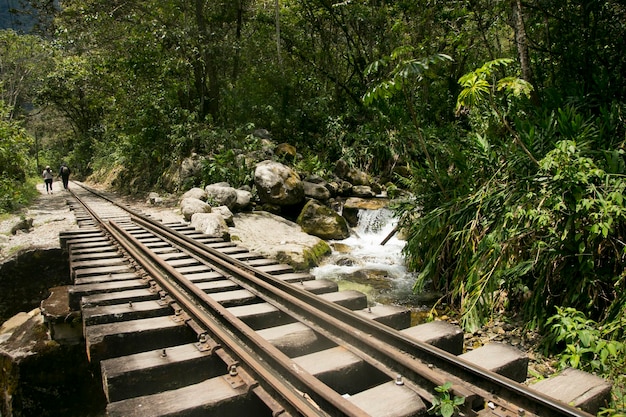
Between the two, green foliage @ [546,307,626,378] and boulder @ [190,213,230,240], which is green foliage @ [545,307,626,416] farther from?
boulder @ [190,213,230,240]

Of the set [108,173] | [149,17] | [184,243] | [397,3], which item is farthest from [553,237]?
[108,173]

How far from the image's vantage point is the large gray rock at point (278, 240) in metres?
9.58

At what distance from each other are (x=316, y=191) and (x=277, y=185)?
1.48 m

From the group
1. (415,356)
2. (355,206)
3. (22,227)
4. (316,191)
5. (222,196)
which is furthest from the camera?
(316,191)

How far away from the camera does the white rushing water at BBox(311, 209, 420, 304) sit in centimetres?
857

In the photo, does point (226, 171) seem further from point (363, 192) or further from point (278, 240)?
point (363, 192)

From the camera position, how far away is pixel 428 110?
1775 centimetres

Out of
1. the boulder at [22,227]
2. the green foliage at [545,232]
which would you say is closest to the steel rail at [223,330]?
the green foliage at [545,232]

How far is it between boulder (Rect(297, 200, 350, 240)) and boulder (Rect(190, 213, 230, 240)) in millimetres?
3150

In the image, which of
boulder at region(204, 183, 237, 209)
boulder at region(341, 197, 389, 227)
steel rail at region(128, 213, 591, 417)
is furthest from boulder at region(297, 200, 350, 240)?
steel rail at region(128, 213, 591, 417)

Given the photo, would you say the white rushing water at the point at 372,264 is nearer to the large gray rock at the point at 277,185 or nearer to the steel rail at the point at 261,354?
the large gray rock at the point at 277,185

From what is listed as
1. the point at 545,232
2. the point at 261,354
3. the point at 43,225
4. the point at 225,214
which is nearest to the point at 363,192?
the point at 225,214

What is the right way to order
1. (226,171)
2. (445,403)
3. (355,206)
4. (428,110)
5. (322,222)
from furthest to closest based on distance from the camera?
1. (428,110)
2. (226,171)
3. (355,206)
4. (322,222)
5. (445,403)

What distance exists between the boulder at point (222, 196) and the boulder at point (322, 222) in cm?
209
